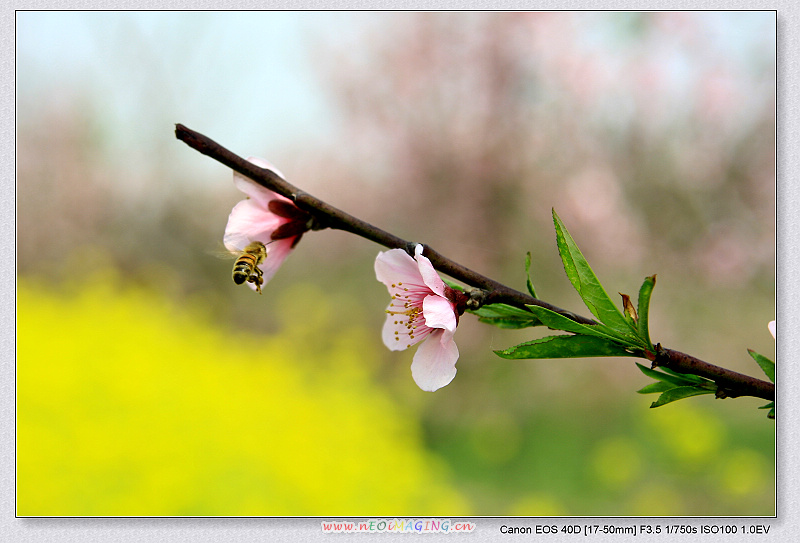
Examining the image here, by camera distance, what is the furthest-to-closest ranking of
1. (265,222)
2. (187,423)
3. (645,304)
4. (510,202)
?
(510,202) < (187,423) < (265,222) < (645,304)

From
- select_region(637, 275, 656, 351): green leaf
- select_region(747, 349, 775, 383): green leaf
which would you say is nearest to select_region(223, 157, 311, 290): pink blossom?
select_region(637, 275, 656, 351): green leaf

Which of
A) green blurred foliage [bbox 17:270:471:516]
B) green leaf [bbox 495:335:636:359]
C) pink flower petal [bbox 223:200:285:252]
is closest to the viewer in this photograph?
green leaf [bbox 495:335:636:359]

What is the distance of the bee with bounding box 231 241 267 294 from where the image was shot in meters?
0.45

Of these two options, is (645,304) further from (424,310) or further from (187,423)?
(187,423)

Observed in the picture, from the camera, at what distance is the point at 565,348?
365 millimetres

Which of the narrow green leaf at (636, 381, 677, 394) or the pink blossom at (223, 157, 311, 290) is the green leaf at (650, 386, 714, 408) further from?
the pink blossom at (223, 157, 311, 290)

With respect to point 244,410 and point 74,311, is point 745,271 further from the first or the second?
point 74,311

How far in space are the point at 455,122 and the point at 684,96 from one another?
90cm

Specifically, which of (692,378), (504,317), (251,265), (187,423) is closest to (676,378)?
(692,378)

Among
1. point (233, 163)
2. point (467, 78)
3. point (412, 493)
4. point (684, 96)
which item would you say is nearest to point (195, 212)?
point (467, 78)

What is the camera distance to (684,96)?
225 cm

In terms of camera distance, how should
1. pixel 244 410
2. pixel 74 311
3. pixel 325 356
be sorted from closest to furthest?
pixel 244 410
pixel 74 311
pixel 325 356

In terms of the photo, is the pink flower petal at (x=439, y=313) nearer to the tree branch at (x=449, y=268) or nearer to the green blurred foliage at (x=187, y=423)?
the tree branch at (x=449, y=268)

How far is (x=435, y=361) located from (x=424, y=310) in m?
0.05
